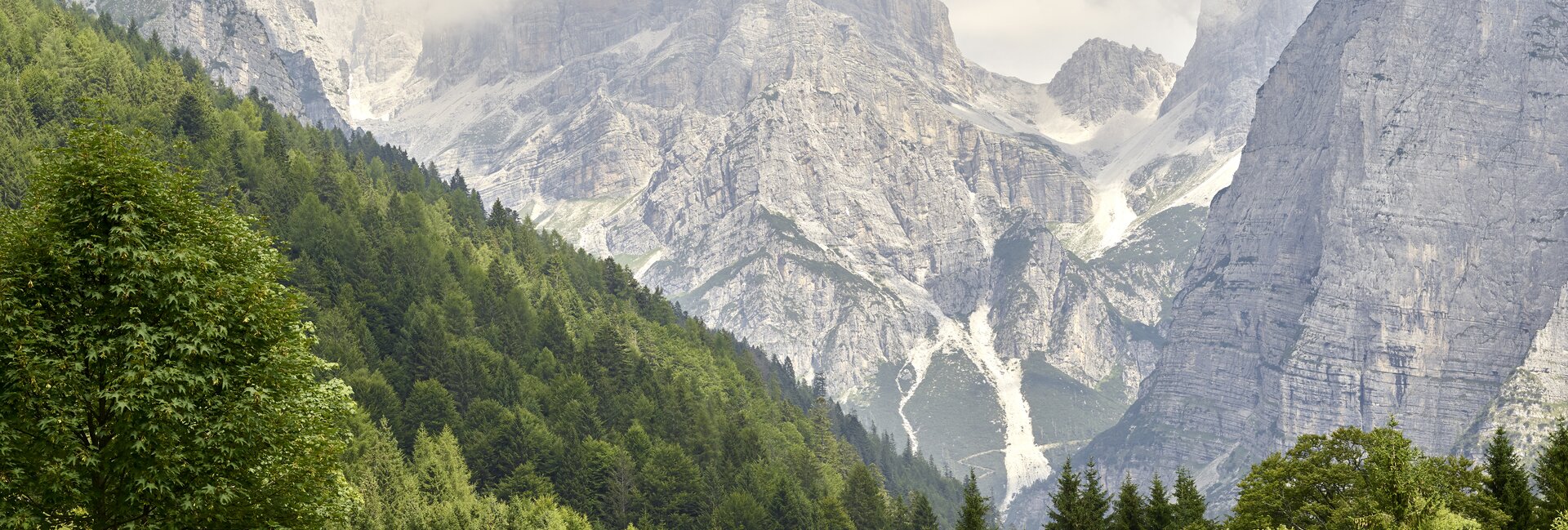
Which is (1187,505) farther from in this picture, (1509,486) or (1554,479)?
(1554,479)

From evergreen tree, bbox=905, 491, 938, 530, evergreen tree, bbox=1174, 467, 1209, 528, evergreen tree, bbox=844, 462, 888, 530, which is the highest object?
evergreen tree, bbox=844, 462, 888, 530

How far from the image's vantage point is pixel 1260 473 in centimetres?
6488

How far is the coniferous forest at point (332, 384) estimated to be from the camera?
90.8ft

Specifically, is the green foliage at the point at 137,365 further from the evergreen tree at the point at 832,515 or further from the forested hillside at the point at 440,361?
the evergreen tree at the point at 832,515

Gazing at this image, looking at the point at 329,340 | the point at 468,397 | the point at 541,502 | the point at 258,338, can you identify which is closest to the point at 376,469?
the point at 541,502

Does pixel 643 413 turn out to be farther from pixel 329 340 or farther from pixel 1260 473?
pixel 1260 473

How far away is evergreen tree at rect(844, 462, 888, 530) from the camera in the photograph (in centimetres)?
14625

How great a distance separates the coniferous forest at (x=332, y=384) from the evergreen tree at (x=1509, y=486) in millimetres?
240

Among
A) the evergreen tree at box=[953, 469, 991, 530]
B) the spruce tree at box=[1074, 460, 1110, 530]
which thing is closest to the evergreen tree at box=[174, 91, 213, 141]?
the evergreen tree at box=[953, 469, 991, 530]

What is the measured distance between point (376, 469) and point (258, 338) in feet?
212

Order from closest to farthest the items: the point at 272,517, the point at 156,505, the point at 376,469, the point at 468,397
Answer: the point at 156,505, the point at 272,517, the point at 376,469, the point at 468,397

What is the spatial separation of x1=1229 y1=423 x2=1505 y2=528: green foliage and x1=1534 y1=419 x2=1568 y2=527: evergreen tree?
82.0 inches

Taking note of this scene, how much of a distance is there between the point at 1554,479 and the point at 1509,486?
484 cm

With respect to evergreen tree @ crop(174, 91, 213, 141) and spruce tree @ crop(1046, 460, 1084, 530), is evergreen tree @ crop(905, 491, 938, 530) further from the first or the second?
evergreen tree @ crop(174, 91, 213, 141)
